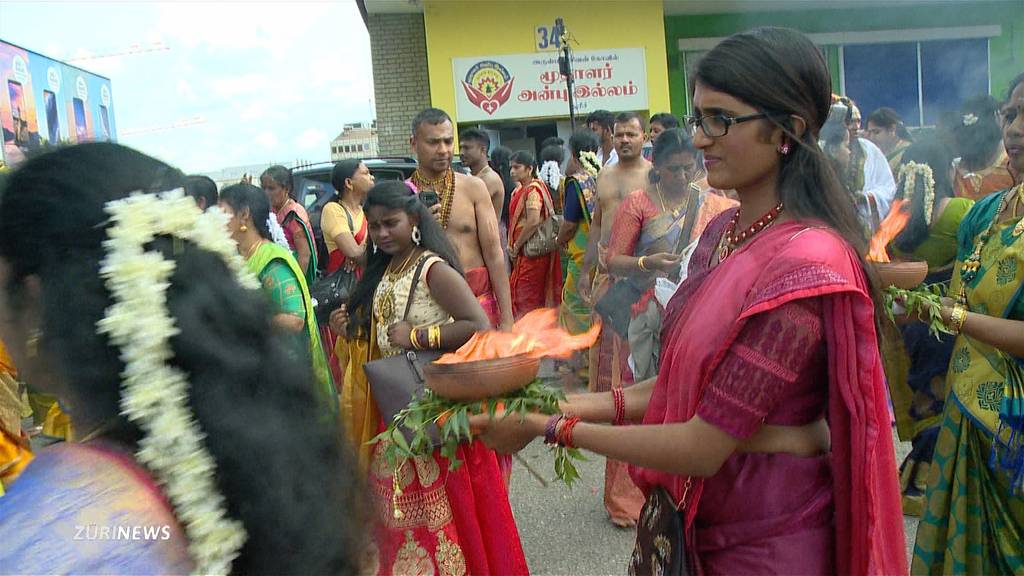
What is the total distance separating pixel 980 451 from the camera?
3078 millimetres

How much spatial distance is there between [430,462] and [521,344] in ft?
4.85

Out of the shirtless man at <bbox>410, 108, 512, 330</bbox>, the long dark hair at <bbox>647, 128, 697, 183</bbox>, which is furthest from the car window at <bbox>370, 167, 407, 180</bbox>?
the long dark hair at <bbox>647, 128, 697, 183</bbox>

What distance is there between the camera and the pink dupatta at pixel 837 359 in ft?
5.57

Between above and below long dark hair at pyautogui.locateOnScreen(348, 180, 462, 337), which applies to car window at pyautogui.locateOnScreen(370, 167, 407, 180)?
above

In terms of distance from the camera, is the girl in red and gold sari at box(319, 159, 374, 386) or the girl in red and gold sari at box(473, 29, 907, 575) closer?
the girl in red and gold sari at box(473, 29, 907, 575)

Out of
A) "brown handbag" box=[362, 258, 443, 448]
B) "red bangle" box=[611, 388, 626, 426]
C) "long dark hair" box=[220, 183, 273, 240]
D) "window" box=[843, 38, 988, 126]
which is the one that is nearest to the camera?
"red bangle" box=[611, 388, 626, 426]

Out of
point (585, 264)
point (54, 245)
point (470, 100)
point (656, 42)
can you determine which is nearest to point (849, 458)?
point (54, 245)

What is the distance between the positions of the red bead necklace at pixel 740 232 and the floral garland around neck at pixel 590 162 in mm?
5228

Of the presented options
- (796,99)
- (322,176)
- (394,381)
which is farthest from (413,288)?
(322,176)

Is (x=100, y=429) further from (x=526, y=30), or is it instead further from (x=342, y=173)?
(x=526, y=30)

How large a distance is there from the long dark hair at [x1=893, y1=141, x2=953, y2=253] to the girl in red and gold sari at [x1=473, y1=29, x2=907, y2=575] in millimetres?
3294

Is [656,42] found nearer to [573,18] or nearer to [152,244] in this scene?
[573,18]

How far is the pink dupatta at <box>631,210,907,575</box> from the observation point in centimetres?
170

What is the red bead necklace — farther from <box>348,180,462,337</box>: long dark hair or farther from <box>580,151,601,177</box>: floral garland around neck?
<box>580,151,601,177</box>: floral garland around neck
